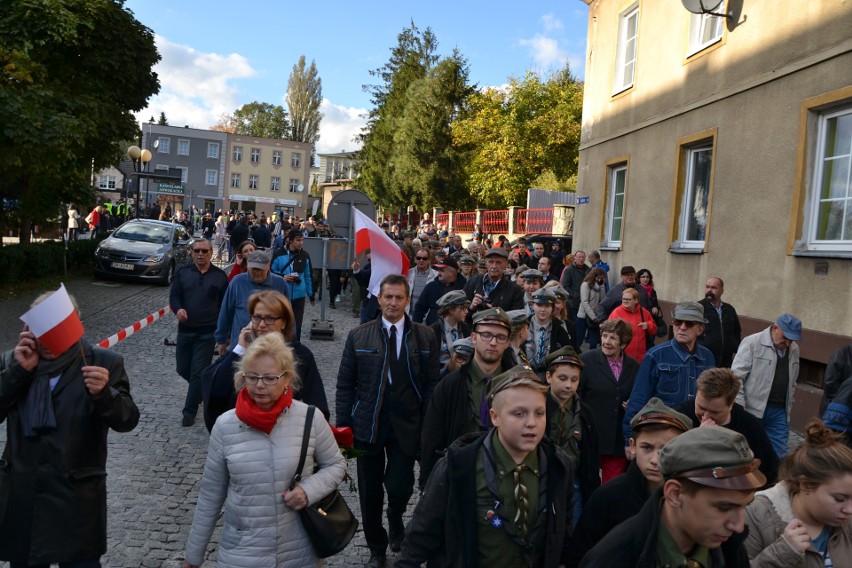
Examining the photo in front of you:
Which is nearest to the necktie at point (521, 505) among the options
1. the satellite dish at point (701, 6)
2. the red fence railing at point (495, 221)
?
the satellite dish at point (701, 6)

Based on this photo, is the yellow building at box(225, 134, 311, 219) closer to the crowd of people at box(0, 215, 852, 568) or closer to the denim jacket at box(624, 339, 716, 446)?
the crowd of people at box(0, 215, 852, 568)

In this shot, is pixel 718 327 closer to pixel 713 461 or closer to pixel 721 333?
pixel 721 333

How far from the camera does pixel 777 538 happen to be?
10.1 ft

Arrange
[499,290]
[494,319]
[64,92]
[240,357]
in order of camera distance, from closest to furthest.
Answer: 1. [240,357]
2. [494,319]
3. [499,290]
4. [64,92]

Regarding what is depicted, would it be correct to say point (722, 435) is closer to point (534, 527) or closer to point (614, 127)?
point (534, 527)

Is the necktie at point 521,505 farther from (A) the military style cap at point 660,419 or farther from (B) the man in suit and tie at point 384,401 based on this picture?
(B) the man in suit and tie at point 384,401

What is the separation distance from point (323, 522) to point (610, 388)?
111 inches

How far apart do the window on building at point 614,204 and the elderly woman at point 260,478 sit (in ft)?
44.7

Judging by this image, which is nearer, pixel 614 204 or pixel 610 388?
pixel 610 388

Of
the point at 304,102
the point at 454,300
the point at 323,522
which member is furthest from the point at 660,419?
the point at 304,102

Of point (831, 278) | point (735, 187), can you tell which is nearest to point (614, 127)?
point (735, 187)

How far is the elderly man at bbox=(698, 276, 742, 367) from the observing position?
841 centimetres

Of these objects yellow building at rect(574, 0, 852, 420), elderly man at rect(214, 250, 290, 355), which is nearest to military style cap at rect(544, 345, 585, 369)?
elderly man at rect(214, 250, 290, 355)

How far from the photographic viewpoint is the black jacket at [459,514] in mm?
2930
